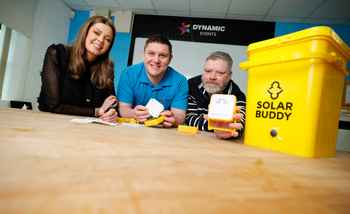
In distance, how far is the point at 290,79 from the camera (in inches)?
24.2

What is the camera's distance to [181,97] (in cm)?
158

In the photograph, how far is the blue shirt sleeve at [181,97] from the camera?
Result: 5.11ft

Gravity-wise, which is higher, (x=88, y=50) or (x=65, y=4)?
(x=65, y=4)

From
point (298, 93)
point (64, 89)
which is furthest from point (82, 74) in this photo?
point (298, 93)

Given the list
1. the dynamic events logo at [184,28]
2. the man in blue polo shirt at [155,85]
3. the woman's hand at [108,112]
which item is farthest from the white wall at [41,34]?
the woman's hand at [108,112]

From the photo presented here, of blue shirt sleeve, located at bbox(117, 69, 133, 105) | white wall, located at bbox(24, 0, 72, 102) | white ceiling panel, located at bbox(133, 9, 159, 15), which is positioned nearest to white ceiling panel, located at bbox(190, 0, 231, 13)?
white ceiling panel, located at bbox(133, 9, 159, 15)

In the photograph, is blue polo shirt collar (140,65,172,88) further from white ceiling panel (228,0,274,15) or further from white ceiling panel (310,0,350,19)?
white ceiling panel (310,0,350,19)

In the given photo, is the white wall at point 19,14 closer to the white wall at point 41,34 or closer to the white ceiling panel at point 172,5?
the white wall at point 41,34

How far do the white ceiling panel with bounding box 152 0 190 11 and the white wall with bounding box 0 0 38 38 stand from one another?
1619mm

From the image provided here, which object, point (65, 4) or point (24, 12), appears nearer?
point (24, 12)

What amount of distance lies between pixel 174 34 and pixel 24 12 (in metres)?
1.96

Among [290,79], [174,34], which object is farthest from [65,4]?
[290,79]

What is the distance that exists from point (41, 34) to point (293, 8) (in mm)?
3350

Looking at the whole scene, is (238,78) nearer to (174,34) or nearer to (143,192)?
(174,34)
